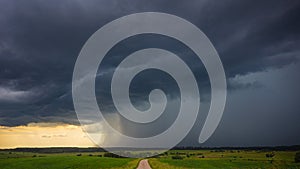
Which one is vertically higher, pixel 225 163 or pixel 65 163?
pixel 65 163

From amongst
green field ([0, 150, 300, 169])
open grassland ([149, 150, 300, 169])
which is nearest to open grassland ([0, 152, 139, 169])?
green field ([0, 150, 300, 169])

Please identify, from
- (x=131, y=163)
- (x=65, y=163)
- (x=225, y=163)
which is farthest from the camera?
(x=225, y=163)

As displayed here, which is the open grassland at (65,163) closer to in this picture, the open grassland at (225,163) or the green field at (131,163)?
the green field at (131,163)

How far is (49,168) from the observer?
183 ft

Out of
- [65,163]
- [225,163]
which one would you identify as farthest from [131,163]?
[225,163]

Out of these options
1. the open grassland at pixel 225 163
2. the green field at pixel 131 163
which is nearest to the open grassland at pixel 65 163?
the green field at pixel 131 163

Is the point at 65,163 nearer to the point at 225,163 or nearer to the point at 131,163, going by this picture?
the point at 131,163

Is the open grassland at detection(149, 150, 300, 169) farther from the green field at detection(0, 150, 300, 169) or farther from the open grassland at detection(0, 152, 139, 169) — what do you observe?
the open grassland at detection(0, 152, 139, 169)

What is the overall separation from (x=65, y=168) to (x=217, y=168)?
2746cm

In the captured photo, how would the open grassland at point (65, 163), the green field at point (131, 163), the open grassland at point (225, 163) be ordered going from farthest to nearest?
the open grassland at point (65, 163) < the green field at point (131, 163) < the open grassland at point (225, 163)

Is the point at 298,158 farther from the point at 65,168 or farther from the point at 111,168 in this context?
the point at 65,168

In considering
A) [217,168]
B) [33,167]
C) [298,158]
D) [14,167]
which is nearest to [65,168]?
[33,167]

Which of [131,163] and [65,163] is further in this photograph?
[65,163]

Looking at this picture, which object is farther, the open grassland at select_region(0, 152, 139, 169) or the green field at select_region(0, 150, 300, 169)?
the open grassland at select_region(0, 152, 139, 169)
